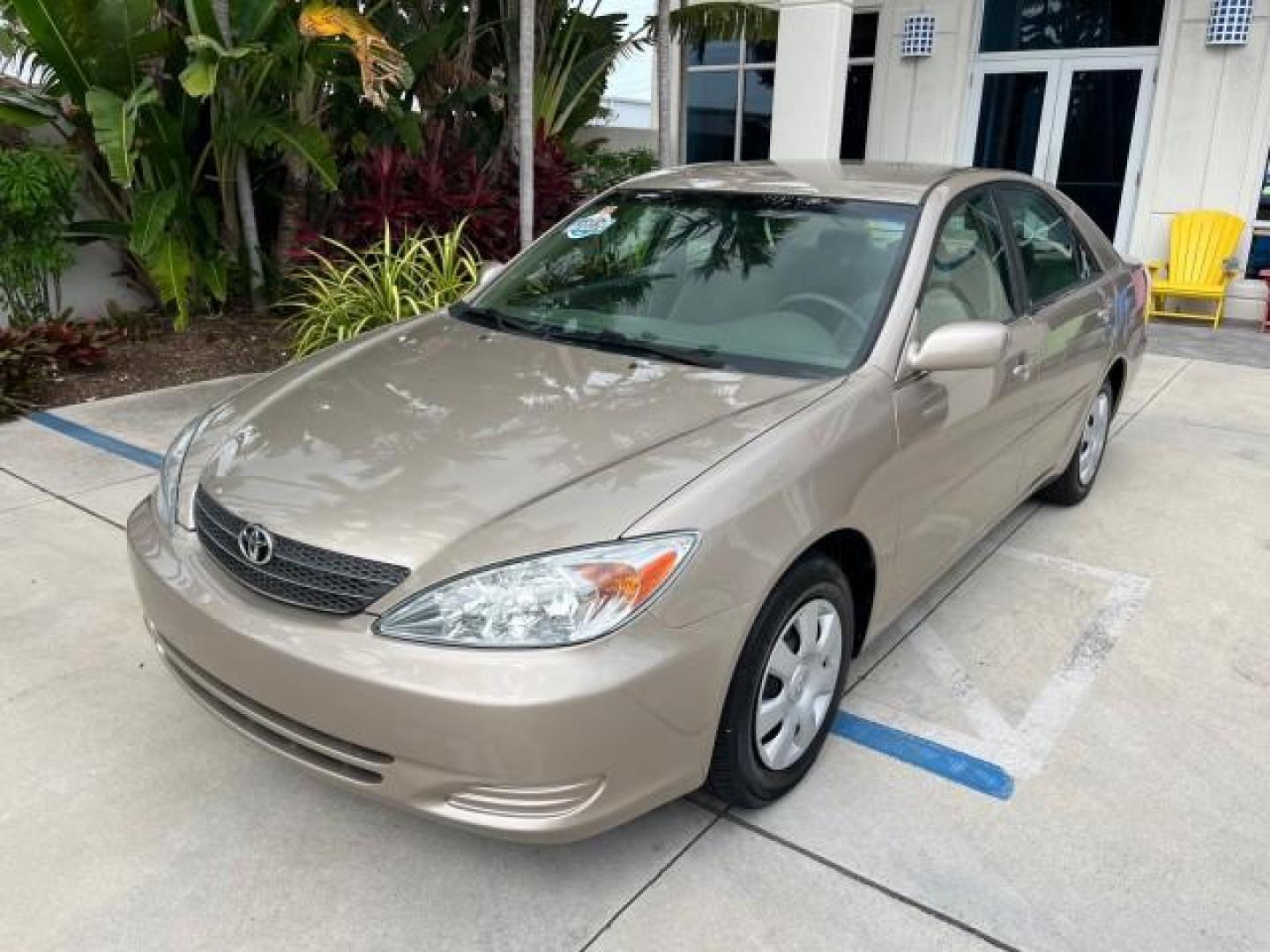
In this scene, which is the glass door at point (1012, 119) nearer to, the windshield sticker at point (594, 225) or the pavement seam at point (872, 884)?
the windshield sticker at point (594, 225)

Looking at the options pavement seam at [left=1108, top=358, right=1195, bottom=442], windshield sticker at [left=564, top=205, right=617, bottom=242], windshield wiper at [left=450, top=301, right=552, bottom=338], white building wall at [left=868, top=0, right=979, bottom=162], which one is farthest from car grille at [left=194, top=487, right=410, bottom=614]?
white building wall at [left=868, top=0, right=979, bottom=162]

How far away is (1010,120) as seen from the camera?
37.3ft

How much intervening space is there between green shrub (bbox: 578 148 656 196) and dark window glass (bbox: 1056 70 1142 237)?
180 inches

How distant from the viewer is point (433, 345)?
342 centimetres

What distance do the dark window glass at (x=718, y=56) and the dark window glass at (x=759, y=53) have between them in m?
0.15

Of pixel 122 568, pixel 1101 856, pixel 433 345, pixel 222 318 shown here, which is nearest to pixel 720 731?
pixel 1101 856

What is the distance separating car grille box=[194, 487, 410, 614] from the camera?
2.23m

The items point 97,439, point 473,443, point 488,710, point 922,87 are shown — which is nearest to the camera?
point 488,710

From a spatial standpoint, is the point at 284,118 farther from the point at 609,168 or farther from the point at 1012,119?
the point at 1012,119

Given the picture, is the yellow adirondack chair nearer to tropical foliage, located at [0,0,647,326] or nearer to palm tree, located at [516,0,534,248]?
tropical foliage, located at [0,0,647,326]

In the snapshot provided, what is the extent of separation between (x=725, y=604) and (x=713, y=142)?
12.8 meters

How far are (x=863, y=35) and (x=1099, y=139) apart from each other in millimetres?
3125

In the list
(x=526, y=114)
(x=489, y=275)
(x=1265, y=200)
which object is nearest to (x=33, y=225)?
(x=526, y=114)

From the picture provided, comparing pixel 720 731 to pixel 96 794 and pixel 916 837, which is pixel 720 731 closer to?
pixel 916 837
